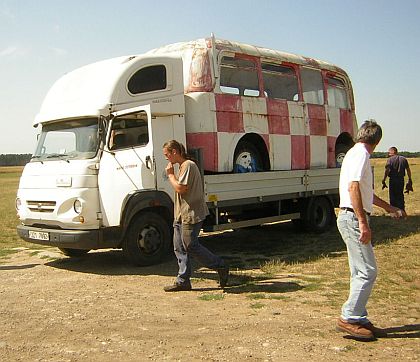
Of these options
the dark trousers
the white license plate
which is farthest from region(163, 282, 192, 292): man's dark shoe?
the dark trousers

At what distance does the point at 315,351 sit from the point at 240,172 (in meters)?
5.32

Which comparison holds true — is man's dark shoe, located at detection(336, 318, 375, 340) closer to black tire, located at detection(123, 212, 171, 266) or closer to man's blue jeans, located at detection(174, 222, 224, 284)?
man's blue jeans, located at detection(174, 222, 224, 284)

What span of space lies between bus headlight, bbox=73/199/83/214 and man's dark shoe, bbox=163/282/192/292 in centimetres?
185

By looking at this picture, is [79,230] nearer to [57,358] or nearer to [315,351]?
[57,358]

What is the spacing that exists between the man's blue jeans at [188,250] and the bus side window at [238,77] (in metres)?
3.43

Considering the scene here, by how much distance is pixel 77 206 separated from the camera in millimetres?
7406

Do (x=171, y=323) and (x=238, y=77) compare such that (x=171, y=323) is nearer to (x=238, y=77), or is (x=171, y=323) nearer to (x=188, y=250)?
(x=188, y=250)

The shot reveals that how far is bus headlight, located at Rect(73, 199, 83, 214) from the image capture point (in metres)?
7.38

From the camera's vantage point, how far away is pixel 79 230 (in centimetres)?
741

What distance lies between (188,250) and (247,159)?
11.9 feet

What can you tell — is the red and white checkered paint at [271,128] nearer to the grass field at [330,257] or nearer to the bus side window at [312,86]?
the bus side window at [312,86]

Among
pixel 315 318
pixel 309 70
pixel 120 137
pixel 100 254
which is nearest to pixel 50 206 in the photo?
pixel 120 137

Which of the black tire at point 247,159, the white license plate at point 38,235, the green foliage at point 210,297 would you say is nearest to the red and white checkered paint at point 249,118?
the black tire at point 247,159

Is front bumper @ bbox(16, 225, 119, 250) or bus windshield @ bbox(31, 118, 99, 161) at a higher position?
bus windshield @ bbox(31, 118, 99, 161)
